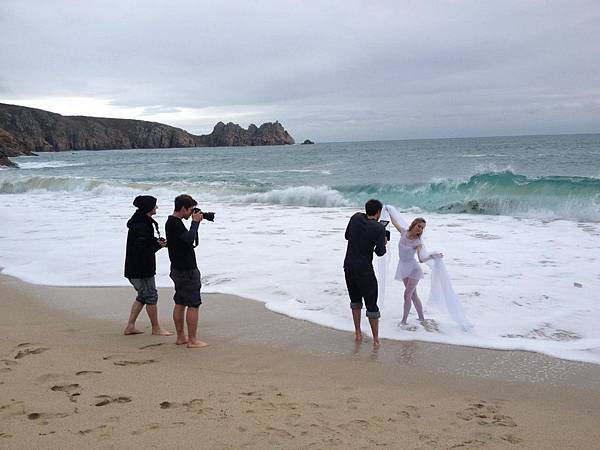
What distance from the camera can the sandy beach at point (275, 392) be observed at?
354 cm

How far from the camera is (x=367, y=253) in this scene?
5.55 meters

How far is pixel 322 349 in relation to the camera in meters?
5.46

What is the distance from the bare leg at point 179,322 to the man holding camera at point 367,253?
173 cm

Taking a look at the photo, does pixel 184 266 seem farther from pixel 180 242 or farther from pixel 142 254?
pixel 142 254

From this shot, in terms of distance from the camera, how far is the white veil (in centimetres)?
607

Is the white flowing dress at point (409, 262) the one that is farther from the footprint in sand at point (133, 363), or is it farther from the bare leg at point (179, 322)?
the footprint in sand at point (133, 363)

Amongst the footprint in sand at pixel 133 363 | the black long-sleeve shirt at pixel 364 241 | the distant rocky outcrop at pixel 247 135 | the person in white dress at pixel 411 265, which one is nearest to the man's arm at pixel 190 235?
the footprint in sand at pixel 133 363

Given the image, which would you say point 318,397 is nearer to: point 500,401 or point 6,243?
point 500,401

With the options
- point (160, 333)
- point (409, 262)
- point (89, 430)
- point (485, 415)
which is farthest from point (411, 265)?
point (89, 430)

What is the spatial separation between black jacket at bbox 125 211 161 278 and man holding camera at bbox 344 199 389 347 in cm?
207

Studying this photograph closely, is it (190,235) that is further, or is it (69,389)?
(190,235)

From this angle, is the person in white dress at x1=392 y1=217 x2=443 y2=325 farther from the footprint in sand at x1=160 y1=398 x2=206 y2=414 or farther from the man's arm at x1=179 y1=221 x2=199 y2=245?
the footprint in sand at x1=160 y1=398 x2=206 y2=414

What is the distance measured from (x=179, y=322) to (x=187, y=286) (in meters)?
0.39

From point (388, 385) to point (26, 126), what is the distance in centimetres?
15011
